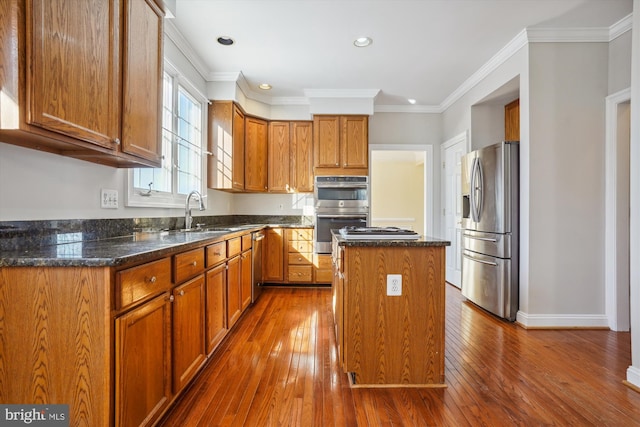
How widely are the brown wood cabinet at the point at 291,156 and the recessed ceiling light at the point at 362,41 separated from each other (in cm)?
163

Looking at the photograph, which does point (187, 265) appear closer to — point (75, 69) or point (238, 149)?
point (75, 69)

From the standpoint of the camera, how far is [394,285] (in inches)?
76.0

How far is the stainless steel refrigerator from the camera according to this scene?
10.1 feet

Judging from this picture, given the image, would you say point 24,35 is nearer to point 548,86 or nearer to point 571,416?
point 571,416

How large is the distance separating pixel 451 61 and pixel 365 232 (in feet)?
8.57

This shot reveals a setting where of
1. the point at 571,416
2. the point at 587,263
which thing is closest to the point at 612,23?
the point at 587,263

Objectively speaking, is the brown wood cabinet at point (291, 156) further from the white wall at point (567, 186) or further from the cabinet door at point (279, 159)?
the white wall at point (567, 186)

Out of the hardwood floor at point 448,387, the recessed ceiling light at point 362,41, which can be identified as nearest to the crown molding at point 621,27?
the recessed ceiling light at point 362,41

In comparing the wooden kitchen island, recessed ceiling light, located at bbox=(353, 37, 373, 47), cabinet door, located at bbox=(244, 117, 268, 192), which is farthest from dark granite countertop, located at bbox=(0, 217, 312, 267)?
cabinet door, located at bbox=(244, 117, 268, 192)

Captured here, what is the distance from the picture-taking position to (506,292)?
10.1 feet

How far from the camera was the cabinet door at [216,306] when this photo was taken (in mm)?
2135

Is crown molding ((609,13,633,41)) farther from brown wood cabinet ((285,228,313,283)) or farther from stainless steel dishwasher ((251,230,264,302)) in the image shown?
stainless steel dishwasher ((251,230,264,302))

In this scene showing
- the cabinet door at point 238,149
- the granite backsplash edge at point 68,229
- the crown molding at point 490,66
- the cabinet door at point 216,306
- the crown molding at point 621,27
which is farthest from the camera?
the cabinet door at point 238,149

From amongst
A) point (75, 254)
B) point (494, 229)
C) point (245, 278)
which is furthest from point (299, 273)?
point (75, 254)
